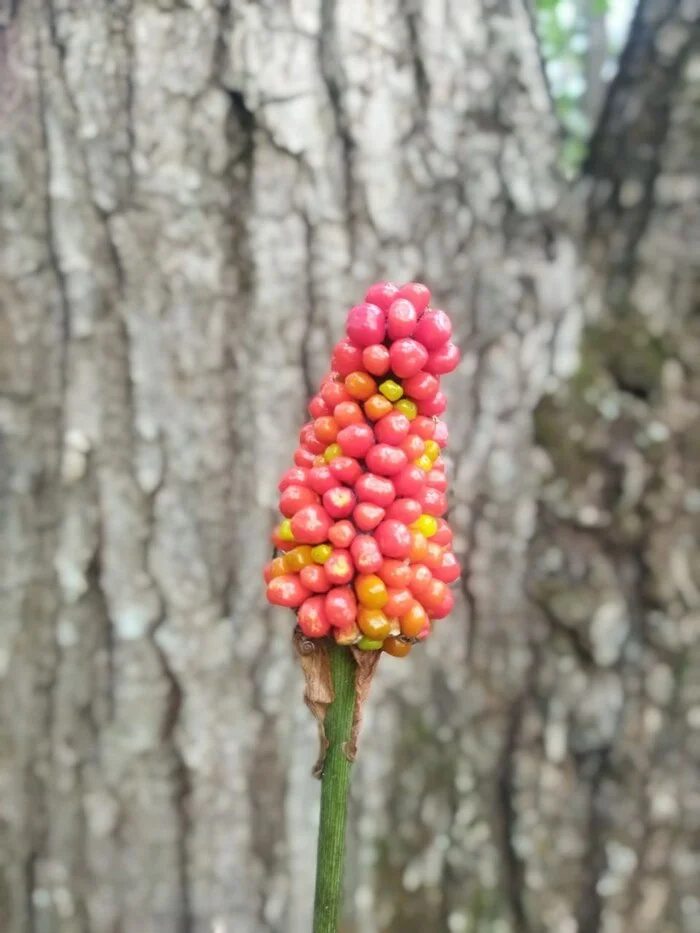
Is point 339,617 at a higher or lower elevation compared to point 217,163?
lower

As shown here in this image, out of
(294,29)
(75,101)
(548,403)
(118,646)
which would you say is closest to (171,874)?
(118,646)

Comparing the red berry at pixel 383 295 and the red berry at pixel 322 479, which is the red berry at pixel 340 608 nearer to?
the red berry at pixel 322 479

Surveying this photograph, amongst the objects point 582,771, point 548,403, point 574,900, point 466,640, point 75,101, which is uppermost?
point 75,101

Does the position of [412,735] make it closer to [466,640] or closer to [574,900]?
[466,640]

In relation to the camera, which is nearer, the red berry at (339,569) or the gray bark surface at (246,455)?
the red berry at (339,569)

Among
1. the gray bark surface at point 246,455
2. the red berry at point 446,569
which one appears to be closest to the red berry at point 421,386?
the red berry at point 446,569

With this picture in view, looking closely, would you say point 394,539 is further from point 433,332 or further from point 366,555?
point 433,332

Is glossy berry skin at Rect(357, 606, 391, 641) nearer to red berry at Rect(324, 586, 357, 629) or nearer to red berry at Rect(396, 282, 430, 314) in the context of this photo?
red berry at Rect(324, 586, 357, 629)
